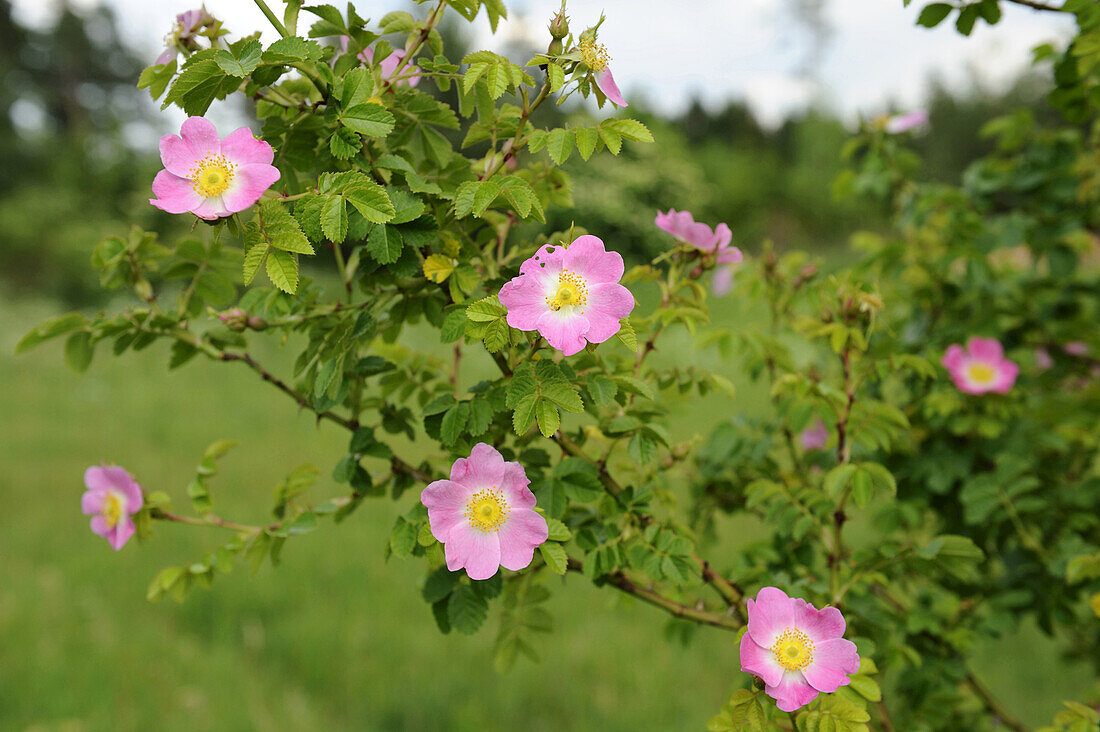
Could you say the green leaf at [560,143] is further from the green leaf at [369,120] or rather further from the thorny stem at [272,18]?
the thorny stem at [272,18]

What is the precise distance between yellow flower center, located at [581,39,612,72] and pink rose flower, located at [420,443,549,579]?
368mm

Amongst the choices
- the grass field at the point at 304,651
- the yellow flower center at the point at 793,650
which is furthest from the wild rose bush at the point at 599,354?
the grass field at the point at 304,651

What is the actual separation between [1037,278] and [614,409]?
1233 mm

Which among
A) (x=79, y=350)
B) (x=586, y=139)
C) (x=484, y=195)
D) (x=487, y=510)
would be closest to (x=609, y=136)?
(x=586, y=139)

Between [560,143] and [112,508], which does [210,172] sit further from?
[112,508]

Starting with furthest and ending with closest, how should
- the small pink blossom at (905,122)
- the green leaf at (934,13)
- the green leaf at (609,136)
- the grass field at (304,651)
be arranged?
the grass field at (304,651), the small pink blossom at (905,122), the green leaf at (934,13), the green leaf at (609,136)

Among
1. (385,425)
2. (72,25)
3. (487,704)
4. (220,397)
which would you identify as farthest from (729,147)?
(385,425)

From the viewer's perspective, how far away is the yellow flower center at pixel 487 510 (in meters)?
0.76

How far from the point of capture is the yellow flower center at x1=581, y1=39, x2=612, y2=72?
2.43ft

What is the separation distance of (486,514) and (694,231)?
1.38ft

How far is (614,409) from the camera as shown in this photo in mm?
975

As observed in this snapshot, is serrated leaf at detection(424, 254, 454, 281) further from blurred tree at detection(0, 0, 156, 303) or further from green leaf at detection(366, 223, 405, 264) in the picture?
blurred tree at detection(0, 0, 156, 303)

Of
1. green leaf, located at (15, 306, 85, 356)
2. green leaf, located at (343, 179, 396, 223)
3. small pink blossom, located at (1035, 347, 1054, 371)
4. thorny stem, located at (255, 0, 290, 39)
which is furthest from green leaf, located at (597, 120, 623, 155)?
→ small pink blossom, located at (1035, 347, 1054, 371)

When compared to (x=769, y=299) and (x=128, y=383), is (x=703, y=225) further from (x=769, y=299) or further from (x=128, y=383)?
(x=128, y=383)
